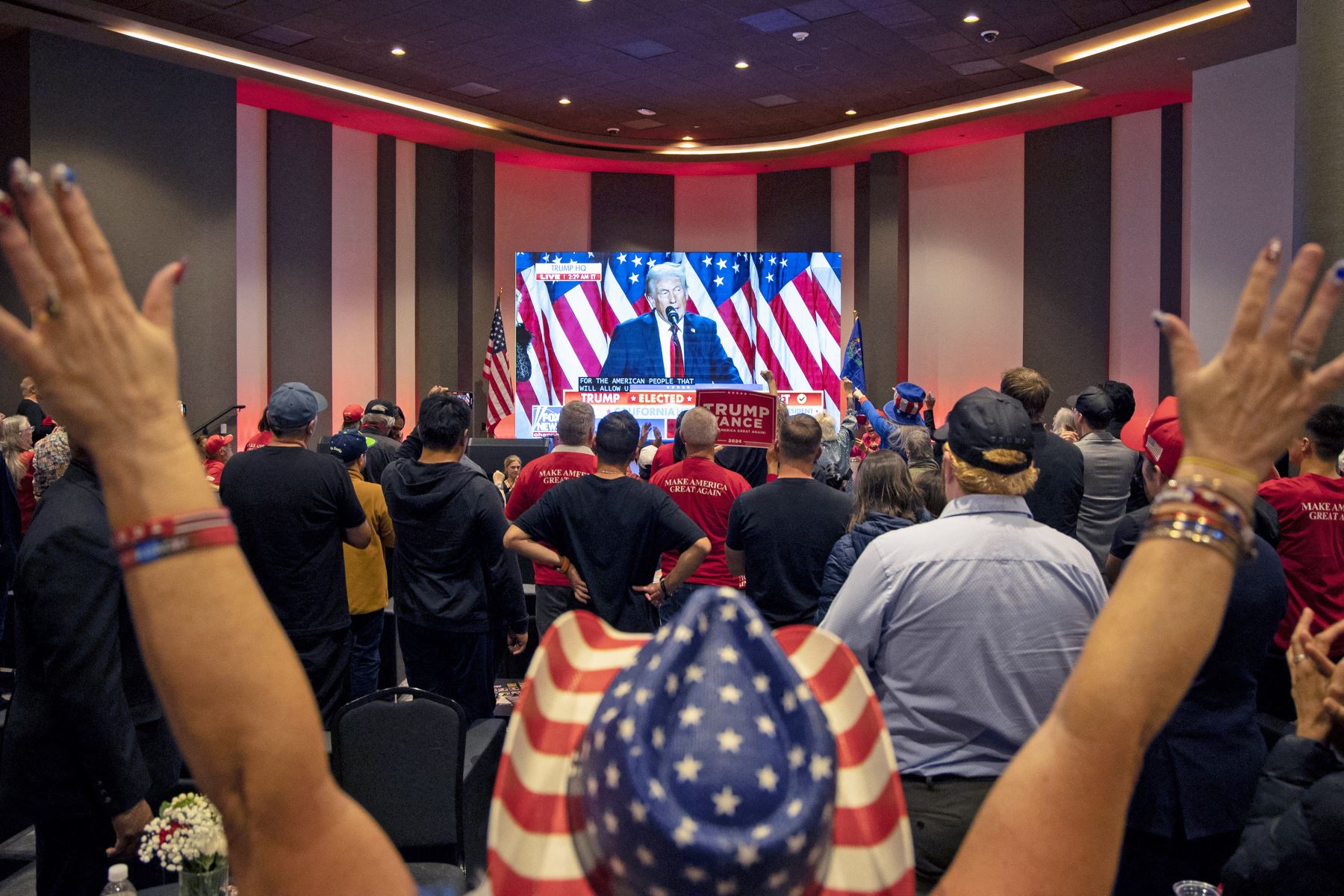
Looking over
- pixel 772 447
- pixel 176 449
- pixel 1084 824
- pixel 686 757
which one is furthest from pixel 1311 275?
pixel 772 447

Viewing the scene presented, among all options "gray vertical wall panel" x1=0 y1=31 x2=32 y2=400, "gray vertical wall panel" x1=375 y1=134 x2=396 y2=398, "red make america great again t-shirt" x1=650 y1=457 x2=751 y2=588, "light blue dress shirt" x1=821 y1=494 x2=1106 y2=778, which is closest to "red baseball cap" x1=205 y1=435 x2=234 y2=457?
"gray vertical wall panel" x1=0 y1=31 x2=32 y2=400

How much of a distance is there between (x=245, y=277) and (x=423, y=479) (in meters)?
7.88

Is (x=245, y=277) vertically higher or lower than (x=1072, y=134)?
lower

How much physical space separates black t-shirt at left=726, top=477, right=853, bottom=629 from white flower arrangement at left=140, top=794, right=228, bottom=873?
6.76 ft

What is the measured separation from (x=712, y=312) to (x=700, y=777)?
40.2 feet

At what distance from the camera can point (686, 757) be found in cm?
67

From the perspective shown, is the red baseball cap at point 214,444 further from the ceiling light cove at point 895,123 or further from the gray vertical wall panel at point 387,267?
the ceiling light cove at point 895,123

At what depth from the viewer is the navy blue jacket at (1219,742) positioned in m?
2.32

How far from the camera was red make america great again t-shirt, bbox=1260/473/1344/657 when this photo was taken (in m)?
3.47

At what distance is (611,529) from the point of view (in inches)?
154

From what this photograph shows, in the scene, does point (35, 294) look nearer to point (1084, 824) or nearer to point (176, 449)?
point (176, 449)

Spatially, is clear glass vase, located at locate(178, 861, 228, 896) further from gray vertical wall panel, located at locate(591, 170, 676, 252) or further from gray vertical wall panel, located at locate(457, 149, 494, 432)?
gray vertical wall panel, located at locate(591, 170, 676, 252)

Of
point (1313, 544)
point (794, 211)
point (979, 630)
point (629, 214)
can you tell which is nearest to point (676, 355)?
point (629, 214)

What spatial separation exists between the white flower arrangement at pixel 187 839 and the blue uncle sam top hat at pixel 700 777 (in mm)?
1438
